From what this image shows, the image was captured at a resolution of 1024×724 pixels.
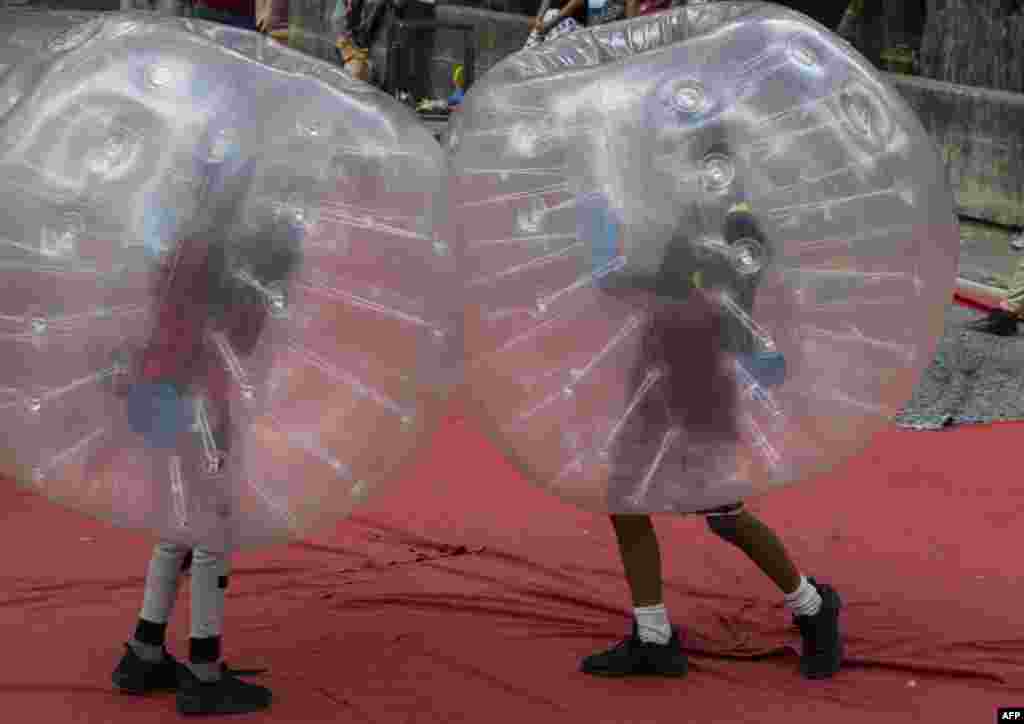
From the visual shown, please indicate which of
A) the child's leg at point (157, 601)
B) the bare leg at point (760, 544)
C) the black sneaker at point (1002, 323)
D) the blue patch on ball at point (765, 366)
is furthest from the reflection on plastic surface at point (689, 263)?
the black sneaker at point (1002, 323)

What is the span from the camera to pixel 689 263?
3781 millimetres

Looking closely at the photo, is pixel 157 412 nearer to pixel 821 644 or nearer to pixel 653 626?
pixel 653 626

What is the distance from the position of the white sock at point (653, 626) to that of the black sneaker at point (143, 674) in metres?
1.12

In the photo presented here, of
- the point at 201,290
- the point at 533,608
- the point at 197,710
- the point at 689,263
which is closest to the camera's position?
the point at 201,290

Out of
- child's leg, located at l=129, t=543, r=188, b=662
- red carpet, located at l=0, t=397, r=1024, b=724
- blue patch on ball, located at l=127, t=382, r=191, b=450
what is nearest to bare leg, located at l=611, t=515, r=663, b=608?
red carpet, located at l=0, t=397, r=1024, b=724

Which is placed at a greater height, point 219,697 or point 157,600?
point 157,600

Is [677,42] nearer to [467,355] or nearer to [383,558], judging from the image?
[467,355]

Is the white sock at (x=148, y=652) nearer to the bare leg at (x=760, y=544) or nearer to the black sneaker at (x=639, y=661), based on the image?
the black sneaker at (x=639, y=661)

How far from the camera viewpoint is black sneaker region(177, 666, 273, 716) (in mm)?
4133

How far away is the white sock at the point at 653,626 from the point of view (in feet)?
14.7

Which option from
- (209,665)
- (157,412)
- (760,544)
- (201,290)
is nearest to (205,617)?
(209,665)

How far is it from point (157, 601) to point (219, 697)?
0.31m

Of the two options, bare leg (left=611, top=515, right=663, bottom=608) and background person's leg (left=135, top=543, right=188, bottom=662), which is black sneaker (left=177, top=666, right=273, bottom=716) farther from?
bare leg (left=611, top=515, right=663, bottom=608)

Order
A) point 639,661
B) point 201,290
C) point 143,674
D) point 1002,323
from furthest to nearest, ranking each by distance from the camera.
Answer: point 1002,323
point 639,661
point 143,674
point 201,290
